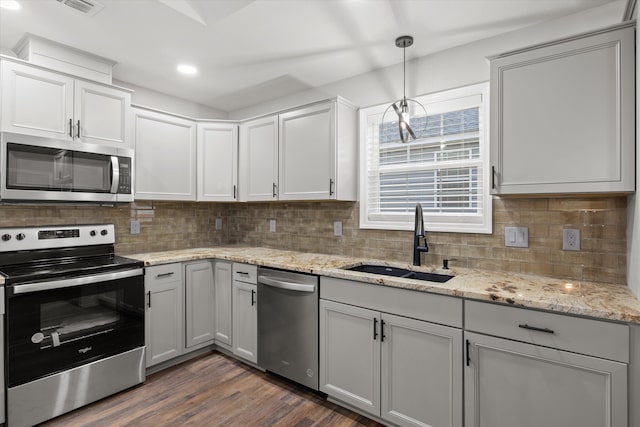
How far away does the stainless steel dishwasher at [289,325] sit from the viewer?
2301 mm

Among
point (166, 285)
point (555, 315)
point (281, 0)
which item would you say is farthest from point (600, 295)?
point (166, 285)

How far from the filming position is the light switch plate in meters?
2.11

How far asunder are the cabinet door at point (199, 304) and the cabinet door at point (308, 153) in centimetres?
96

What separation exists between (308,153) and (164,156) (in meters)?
1.34

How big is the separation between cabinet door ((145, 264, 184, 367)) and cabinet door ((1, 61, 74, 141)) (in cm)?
120

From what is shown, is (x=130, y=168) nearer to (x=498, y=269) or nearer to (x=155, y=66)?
(x=155, y=66)

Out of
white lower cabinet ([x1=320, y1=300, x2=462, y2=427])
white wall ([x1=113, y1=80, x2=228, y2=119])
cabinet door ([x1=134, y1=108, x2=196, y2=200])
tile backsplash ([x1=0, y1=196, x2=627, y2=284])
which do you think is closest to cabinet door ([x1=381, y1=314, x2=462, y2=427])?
white lower cabinet ([x1=320, y1=300, x2=462, y2=427])

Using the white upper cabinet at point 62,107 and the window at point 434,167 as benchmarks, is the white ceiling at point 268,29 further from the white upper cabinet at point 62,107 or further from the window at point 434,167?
the window at point 434,167

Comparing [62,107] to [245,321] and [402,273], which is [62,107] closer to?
[245,321]

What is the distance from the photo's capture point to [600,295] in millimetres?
1592

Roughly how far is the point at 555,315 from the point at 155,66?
3140 millimetres

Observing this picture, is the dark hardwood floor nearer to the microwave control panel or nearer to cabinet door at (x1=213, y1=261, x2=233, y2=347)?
cabinet door at (x1=213, y1=261, x2=233, y2=347)

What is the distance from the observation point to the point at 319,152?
2.75m

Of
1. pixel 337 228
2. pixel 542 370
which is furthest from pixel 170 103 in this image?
pixel 542 370
